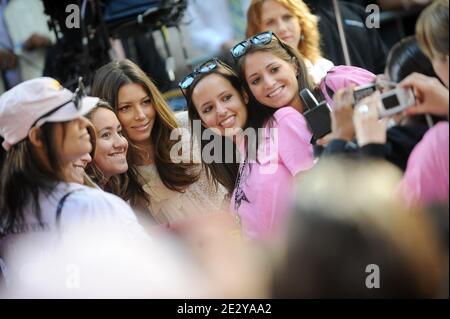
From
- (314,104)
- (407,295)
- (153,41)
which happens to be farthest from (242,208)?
(153,41)

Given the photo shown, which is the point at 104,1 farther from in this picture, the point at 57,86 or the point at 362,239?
the point at 362,239

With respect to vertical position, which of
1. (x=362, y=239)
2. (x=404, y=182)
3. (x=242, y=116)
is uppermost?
(x=242, y=116)

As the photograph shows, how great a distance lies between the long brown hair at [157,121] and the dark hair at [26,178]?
0.28 metres

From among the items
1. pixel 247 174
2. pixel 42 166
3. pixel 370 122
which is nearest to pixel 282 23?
pixel 247 174

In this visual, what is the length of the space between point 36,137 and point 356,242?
0.79 meters

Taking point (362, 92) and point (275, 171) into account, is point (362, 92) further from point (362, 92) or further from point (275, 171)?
point (275, 171)

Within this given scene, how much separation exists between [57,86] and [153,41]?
0.65 m

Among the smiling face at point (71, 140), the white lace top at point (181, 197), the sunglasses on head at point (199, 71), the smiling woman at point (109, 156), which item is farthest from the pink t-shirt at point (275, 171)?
the smiling face at point (71, 140)

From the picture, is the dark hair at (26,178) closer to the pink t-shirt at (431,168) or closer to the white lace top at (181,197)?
the white lace top at (181,197)

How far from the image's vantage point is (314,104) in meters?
1.96

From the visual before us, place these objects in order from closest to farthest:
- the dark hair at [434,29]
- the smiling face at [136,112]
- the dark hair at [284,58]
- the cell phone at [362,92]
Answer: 1. the dark hair at [434,29]
2. the cell phone at [362,92]
3. the dark hair at [284,58]
4. the smiling face at [136,112]

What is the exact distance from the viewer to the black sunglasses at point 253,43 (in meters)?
2.07

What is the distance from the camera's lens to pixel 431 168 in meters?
1.72

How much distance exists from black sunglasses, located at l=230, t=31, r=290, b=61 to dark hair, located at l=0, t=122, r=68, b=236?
472 millimetres
